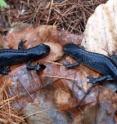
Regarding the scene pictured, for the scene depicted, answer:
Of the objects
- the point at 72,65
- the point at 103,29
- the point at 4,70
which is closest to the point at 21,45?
the point at 4,70

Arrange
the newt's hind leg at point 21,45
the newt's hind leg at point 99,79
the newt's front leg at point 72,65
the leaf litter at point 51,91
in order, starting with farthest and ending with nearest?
the newt's hind leg at point 21,45, the newt's front leg at point 72,65, the newt's hind leg at point 99,79, the leaf litter at point 51,91

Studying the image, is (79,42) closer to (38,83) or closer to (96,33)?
(96,33)

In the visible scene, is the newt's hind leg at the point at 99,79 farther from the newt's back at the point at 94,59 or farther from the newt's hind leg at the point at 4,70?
the newt's hind leg at the point at 4,70

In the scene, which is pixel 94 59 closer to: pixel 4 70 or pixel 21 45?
pixel 21 45

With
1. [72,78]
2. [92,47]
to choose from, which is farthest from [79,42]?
[72,78]

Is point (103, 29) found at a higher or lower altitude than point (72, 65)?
higher

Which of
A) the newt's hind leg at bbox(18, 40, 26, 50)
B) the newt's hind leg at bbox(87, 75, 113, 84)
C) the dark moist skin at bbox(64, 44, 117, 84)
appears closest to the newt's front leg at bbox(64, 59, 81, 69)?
the dark moist skin at bbox(64, 44, 117, 84)

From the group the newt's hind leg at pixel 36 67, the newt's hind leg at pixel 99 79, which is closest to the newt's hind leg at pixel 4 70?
the newt's hind leg at pixel 36 67
